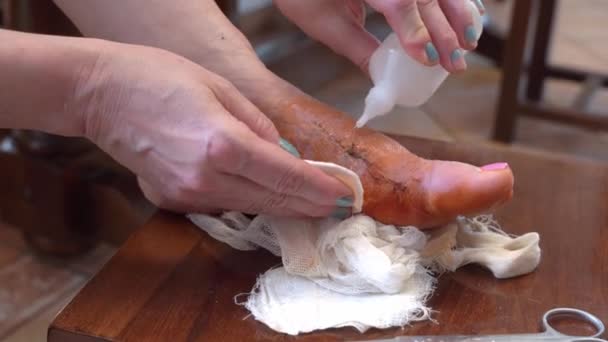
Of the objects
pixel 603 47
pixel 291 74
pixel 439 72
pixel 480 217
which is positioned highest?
pixel 439 72

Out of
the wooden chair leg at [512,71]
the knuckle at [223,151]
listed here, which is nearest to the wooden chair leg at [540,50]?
the wooden chair leg at [512,71]

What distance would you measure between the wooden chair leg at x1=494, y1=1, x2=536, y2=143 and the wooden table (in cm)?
90

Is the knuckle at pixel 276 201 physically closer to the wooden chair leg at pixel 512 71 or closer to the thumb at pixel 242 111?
the thumb at pixel 242 111

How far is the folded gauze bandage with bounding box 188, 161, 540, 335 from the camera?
51 cm

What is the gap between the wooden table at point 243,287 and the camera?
494 mm

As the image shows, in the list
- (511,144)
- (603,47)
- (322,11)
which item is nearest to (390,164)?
(322,11)

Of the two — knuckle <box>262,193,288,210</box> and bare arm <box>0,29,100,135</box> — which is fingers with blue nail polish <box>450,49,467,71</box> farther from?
bare arm <box>0,29,100,135</box>

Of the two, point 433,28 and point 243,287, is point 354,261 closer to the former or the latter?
point 243,287

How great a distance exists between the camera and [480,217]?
0.63m

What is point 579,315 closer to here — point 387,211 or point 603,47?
point 387,211

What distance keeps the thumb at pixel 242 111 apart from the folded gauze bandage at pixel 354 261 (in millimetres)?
50

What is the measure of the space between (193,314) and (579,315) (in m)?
0.27

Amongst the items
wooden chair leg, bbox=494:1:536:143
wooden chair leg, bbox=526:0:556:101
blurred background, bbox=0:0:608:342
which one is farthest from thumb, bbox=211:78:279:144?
wooden chair leg, bbox=526:0:556:101

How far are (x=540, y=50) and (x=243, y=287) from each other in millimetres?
1359
